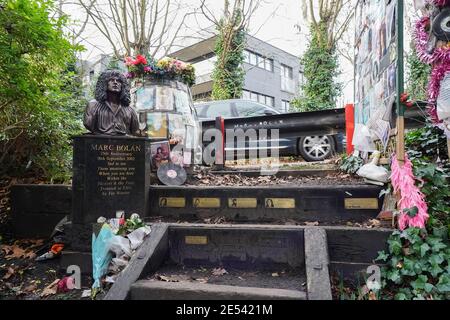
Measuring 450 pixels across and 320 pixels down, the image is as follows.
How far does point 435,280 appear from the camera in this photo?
257cm

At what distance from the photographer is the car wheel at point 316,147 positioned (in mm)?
7562

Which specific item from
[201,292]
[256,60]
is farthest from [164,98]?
[256,60]

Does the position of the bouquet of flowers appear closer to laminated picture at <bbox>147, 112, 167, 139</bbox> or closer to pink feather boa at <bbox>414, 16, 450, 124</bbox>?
laminated picture at <bbox>147, 112, 167, 139</bbox>

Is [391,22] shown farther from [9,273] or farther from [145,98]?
[9,273]

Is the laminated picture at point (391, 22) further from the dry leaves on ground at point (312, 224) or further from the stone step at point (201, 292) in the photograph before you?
the stone step at point (201, 292)

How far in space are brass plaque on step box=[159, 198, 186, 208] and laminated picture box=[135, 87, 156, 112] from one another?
2.54 m

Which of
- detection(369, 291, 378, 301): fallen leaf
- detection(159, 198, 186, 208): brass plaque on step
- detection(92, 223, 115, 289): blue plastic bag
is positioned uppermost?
detection(159, 198, 186, 208): brass plaque on step

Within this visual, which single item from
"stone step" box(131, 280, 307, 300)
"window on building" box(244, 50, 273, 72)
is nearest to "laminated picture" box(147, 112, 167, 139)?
"stone step" box(131, 280, 307, 300)

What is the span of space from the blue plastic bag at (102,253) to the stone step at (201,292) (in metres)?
0.72

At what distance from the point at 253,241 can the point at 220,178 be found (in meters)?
2.40

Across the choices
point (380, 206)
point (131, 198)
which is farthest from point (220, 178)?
point (380, 206)

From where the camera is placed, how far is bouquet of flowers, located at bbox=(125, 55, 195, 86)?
6.21m

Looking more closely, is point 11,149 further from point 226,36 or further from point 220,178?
point 226,36

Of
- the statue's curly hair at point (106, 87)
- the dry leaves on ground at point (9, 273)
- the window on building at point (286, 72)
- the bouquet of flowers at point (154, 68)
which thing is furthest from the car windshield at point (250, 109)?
the window on building at point (286, 72)
